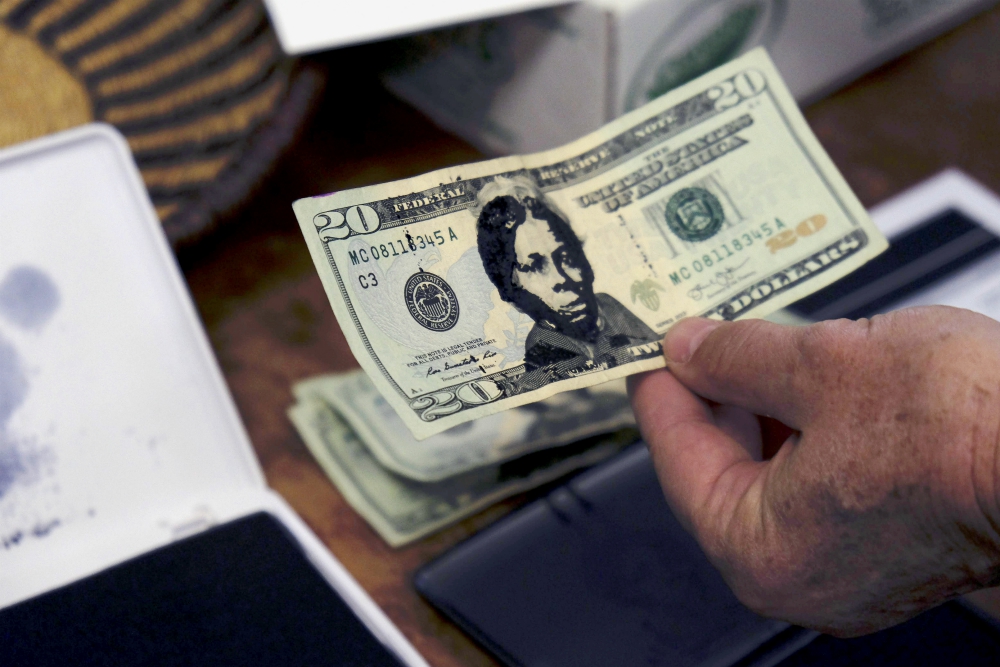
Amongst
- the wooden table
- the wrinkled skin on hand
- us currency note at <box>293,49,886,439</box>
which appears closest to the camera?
the wrinkled skin on hand

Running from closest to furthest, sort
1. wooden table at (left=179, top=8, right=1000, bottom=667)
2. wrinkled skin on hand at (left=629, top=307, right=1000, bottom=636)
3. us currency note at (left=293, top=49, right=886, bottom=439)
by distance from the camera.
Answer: wrinkled skin on hand at (left=629, top=307, right=1000, bottom=636), us currency note at (left=293, top=49, right=886, bottom=439), wooden table at (left=179, top=8, right=1000, bottom=667)

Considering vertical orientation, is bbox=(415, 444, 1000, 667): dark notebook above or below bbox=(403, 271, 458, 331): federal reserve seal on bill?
below

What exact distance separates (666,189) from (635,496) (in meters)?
0.20

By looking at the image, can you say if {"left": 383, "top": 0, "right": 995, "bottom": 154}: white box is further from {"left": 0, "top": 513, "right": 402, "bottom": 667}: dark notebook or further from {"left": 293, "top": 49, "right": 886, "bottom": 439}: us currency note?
{"left": 0, "top": 513, "right": 402, "bottom": 667}: dark notebook

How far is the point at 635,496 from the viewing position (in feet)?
1.73

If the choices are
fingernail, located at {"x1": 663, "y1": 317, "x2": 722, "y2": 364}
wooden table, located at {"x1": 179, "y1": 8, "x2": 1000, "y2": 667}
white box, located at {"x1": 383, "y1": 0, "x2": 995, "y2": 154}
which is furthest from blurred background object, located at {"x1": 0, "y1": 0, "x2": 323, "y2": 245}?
fingernail, located at {"x1": 663, "y1": 317, "x2": 722, "y2": 364}

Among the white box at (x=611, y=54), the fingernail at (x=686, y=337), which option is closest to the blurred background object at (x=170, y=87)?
the white box at (x=611, y=54)

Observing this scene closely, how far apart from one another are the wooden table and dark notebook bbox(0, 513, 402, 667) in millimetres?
98

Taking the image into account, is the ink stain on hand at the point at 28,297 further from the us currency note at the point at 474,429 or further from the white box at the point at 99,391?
the us currency note at the point at 474,429

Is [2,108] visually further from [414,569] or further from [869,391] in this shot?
[869,391]

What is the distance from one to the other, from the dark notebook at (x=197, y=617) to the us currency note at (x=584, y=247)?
113mm

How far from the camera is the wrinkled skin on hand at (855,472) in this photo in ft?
1.02

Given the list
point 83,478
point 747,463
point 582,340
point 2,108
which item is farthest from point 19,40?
point 747,463

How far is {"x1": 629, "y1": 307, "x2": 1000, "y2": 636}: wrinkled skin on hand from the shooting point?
1.02 feet
